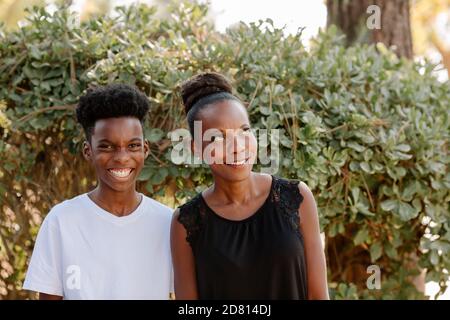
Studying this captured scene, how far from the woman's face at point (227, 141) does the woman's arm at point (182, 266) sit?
25 cm

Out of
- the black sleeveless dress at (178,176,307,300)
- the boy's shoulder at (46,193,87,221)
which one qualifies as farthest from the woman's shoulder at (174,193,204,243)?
the boy's shoulder at (46,193,87,221)

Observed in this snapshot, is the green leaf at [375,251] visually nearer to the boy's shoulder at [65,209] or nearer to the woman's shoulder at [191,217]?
the woman's shoulder at [191,217]

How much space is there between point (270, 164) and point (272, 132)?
0.15 metres

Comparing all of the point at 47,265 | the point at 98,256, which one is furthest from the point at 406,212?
the point at 47,265

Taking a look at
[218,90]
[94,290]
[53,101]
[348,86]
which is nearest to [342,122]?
[348,86]

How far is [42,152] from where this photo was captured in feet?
12.9

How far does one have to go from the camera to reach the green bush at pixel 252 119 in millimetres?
3736

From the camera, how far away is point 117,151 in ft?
9.34

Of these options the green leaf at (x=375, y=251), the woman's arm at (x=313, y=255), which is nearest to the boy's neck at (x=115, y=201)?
the woman's arm at (x=313, y=255)

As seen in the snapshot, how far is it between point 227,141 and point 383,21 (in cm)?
339

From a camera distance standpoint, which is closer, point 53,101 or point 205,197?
point 205,197

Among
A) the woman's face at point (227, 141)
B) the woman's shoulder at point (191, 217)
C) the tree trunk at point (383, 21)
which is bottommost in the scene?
the woman's shoulder at point (191, 217)

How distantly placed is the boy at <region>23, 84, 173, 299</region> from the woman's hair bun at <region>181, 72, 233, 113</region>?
18 cm

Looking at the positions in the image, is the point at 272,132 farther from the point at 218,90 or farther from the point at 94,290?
the point at 94,290
